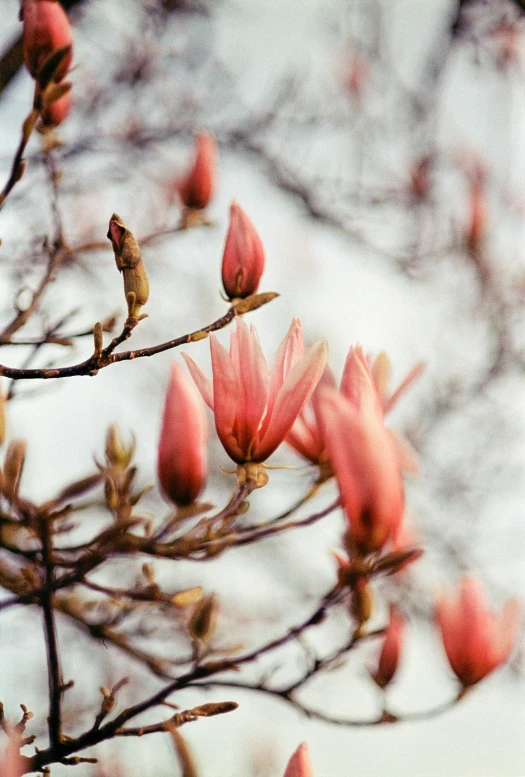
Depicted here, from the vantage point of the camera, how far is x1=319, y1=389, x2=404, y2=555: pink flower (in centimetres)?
45

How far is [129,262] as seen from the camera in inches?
22.2

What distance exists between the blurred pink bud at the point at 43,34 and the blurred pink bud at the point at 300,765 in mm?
674

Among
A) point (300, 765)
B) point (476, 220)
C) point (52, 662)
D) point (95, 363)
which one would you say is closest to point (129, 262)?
point (95, 363)

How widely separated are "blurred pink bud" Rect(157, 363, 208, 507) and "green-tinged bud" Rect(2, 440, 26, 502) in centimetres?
14

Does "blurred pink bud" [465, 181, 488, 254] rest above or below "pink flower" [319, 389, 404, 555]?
above

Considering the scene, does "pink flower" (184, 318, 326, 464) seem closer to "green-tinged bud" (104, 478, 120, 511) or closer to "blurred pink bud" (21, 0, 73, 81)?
"green-tinged bud" (104, 478, 120, 511)

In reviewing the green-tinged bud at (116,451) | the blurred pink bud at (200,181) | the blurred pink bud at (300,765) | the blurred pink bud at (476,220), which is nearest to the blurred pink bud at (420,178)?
the blurred pink bud at (476,220)

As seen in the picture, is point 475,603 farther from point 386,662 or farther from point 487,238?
point 487,238

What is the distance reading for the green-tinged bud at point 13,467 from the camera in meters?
0.65

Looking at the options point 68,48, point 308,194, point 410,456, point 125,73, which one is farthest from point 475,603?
point 125,73

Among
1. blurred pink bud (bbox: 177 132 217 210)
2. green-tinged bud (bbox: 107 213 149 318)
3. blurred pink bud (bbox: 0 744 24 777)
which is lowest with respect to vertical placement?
blurred pink bud (bbox: 0 744 24 777)

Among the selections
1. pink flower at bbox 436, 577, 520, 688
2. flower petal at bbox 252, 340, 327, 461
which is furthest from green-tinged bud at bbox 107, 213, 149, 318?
pink flower at bbox 436, 577, 520, 688

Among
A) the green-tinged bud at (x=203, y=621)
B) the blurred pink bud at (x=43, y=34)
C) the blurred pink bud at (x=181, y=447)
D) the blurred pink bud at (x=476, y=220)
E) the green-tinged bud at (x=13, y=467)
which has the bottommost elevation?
the green-tinged bud at (x=203, y=621)

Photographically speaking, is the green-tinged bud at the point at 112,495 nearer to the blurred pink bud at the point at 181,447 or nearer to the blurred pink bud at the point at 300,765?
the blurred pink bud at the point at 181,447
